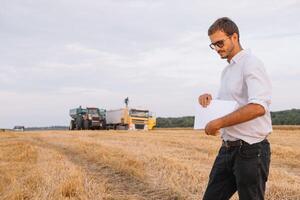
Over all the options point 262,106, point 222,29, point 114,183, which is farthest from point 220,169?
point 114,183

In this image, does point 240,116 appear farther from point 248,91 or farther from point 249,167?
point 249,167

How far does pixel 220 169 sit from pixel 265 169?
348 millimetres

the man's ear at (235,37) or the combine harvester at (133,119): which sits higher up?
the combine harvester at (133,119)

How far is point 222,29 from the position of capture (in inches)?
A: 153

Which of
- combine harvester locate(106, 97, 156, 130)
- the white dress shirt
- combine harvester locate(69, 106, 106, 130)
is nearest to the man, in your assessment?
the white dress shirt

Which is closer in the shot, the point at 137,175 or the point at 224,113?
the point at 224,113

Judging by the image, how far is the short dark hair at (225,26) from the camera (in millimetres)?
3875

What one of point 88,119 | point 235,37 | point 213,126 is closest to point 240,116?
point 213,126

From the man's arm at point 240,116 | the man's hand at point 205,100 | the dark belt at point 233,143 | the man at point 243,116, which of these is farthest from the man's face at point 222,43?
the dark belt at point 233,143

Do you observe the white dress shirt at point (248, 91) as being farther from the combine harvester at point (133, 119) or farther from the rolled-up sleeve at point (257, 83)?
the combine harvester at point (133, 119)

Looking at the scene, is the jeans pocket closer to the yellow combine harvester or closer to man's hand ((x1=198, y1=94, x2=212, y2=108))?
A: man's hand ((x1=198, y1=94, x2=212, y2=108))

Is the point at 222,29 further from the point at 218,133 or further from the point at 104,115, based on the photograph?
the point at 104,115

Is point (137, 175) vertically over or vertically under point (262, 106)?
under

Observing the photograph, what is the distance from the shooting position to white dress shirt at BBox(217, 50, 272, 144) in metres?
3.75
